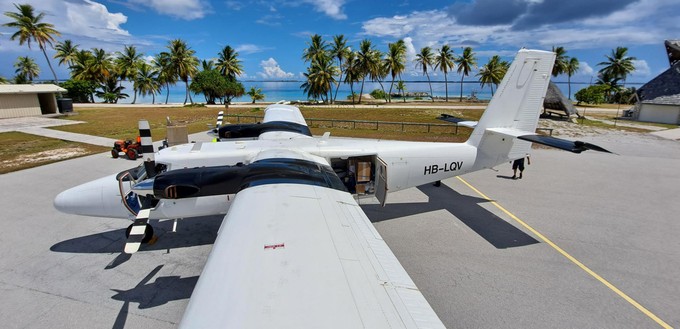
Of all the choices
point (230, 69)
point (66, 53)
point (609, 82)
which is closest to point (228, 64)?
point (230, 69)

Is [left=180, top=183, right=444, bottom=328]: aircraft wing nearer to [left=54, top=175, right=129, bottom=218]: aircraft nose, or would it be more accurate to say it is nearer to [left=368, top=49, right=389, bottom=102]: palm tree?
[left=54, top=175, right=129, bottom=218]: aircraft nose

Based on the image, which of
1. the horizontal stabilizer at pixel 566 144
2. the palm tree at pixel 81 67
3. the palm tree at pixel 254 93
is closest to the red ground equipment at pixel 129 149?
the horizontal stabilizer at pixel 566 144

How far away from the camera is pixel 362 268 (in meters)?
4.65

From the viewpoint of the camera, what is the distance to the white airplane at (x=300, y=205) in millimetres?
3793

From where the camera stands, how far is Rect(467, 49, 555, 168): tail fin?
11703 millimetres

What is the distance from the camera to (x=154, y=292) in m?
7.89

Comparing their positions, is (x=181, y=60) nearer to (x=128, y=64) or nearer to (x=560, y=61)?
(x=128, y=64)

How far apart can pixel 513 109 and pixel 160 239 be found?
14.5m

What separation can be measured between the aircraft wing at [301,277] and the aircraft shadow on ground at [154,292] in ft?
11.5

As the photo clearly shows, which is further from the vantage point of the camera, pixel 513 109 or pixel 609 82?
pixel 609 82

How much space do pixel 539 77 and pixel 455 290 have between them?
920 centimetres

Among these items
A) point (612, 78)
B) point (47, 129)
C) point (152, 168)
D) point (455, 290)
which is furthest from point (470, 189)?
point (612, 78)

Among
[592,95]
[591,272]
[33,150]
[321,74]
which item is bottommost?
[591,272]

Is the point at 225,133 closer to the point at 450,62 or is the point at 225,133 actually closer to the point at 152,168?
the point at 152,168
